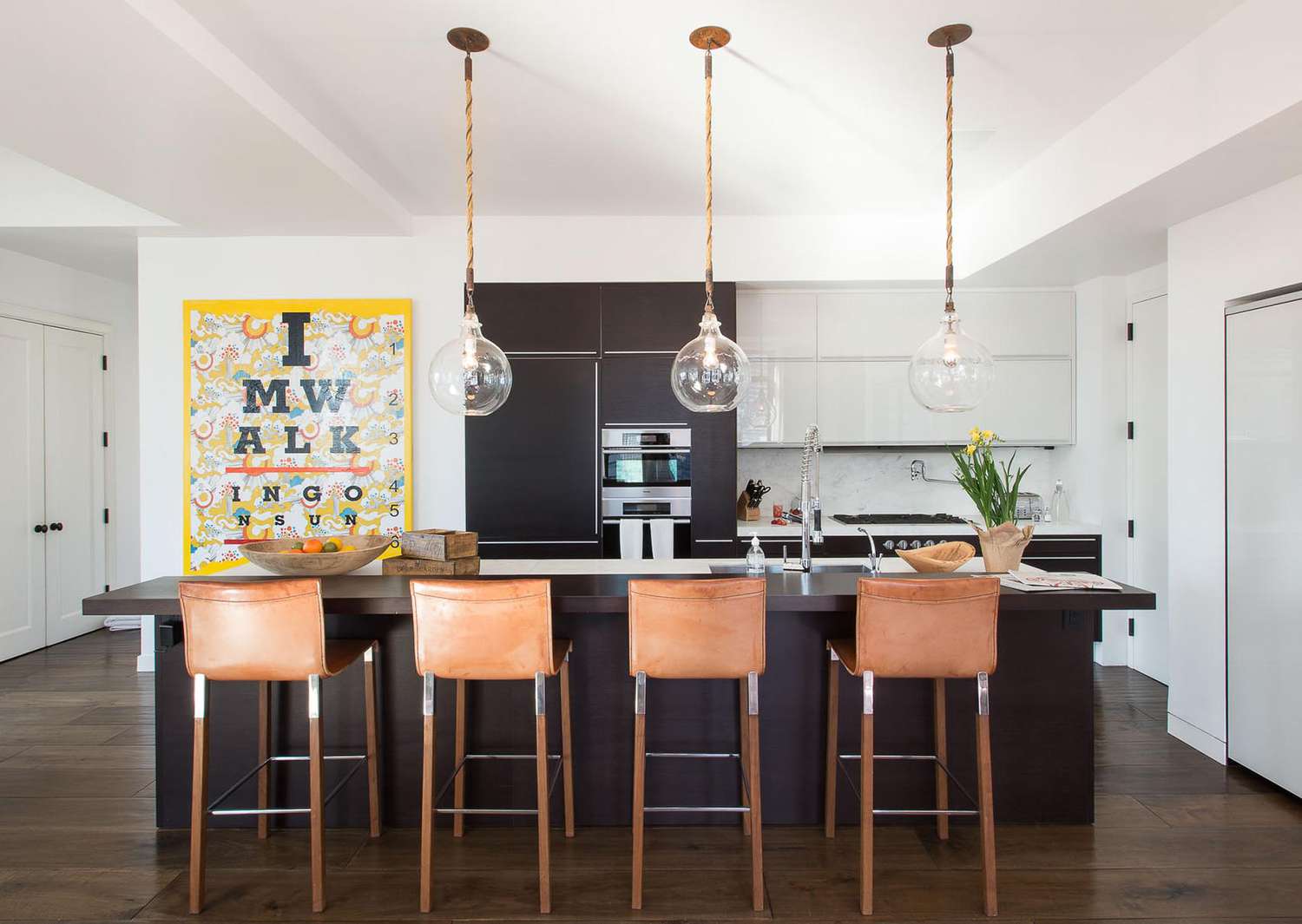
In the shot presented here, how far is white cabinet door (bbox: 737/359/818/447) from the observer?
5012 mm

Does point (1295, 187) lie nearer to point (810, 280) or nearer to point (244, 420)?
point (810, 280)

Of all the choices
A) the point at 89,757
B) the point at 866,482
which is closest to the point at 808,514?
the point at 866,482

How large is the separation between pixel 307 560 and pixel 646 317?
8.43 feet

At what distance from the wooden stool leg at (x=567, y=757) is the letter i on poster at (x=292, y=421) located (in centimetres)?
234

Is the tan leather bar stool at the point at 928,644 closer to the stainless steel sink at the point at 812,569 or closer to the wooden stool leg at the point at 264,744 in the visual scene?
the stainless steel sink at the point at 812,569

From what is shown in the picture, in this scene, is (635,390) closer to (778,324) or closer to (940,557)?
(778,324)

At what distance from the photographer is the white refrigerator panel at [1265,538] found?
9.78ft

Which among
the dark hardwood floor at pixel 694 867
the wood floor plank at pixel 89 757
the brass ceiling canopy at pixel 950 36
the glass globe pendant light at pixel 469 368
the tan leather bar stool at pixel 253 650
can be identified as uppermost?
the brass ceiling canopy at pixel 950 36

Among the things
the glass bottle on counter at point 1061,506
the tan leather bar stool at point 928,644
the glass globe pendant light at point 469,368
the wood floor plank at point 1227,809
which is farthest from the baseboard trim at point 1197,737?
the glass globe pendant light at point 469,368

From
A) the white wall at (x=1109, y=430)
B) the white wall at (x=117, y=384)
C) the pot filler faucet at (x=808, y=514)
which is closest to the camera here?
the pot filler faucet at (x=808, y=514)

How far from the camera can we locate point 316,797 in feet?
7.68

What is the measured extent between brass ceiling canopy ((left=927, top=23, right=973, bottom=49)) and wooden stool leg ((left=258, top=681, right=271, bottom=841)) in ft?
10.7

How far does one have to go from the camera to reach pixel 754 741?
7.63ft

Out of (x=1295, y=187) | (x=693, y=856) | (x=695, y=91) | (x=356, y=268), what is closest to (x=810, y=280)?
(x=695, y=91)
